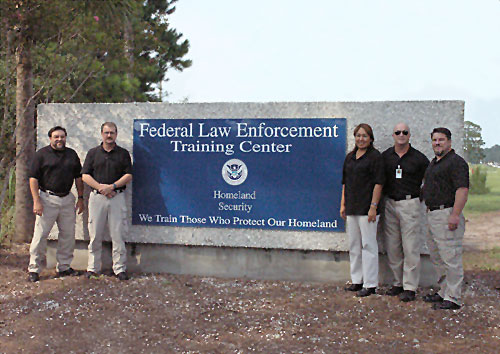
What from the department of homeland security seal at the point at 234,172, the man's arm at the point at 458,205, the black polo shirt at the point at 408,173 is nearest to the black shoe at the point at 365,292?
the black polo shirt at the point at 408,173

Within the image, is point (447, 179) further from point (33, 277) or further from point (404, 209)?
point (33, 277)

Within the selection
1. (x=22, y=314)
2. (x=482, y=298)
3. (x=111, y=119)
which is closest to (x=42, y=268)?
(x=22, y=314)

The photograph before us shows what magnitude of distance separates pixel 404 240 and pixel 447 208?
0.61 meters

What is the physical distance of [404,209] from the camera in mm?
5043

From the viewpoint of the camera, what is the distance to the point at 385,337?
13.9 ft

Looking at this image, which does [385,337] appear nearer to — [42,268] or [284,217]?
[284,217]

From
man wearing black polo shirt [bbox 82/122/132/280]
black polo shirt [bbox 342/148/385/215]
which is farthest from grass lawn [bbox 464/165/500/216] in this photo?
man wearing black polo shirt [bbox 82/122/132/280]

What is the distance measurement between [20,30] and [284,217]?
450 centimetres

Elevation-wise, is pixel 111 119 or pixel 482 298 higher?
pixel 111 119

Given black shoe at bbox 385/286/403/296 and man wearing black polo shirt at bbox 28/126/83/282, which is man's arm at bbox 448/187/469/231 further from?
man wearing black polo shirt at bbox 28/126/83/282

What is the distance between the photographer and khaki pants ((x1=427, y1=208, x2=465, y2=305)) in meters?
4.75

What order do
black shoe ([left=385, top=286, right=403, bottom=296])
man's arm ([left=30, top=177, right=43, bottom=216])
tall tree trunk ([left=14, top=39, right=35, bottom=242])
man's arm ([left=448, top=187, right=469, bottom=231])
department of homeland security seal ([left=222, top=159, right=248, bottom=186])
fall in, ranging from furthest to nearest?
1. tall tree trunk ([left=14, top=39, right=35, bottom=242])
2. department of homeland security seal ([left=222, top=159, right=248, bottom=186])
3. man's arm ([left=30, top=177, right=43, bottom=216])
4. black shoe ([left=385, top=286, right=403, bottom=296])
5. man's arm ([left=448, top=187, right=469, bottom=231])

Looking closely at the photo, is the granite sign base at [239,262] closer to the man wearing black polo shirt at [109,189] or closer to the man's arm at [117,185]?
the man wearing black polo shirt at [109,189]

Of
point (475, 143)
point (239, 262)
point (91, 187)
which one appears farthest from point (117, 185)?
point (475, 143)
